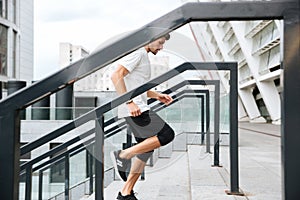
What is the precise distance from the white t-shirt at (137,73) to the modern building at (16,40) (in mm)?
21096

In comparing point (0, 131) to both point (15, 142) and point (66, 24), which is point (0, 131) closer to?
point (15, 142)

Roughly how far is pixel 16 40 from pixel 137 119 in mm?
27691

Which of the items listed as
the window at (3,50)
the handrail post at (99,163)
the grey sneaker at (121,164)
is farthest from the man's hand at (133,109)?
the window at (3,50)

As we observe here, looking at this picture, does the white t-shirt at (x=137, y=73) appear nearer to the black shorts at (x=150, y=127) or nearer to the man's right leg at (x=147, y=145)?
the black shorts at (x=150, y=127)

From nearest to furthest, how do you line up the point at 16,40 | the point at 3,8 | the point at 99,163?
the point at 99,163
the point at 3,8
the point at 16,40

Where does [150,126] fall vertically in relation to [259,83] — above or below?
below

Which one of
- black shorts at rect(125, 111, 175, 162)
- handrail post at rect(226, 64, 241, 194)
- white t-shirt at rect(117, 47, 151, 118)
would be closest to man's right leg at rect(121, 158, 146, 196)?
black shorts at rect(125, 111, 175, 162)

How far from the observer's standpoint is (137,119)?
2.51m

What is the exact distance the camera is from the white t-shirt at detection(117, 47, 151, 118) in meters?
2.42

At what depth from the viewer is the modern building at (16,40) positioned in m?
25.8

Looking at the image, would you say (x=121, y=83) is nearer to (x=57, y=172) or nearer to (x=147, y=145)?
(x=147, y=145)

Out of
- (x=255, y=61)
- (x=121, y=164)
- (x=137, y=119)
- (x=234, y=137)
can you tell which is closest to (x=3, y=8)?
(x=255, y=61)

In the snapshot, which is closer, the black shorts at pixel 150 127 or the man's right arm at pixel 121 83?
the man's right arm at pixel 121 83

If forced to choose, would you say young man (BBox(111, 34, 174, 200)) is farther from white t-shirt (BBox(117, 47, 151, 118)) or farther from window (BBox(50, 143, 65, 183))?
window (BBox(50, 143, 65, 183))
